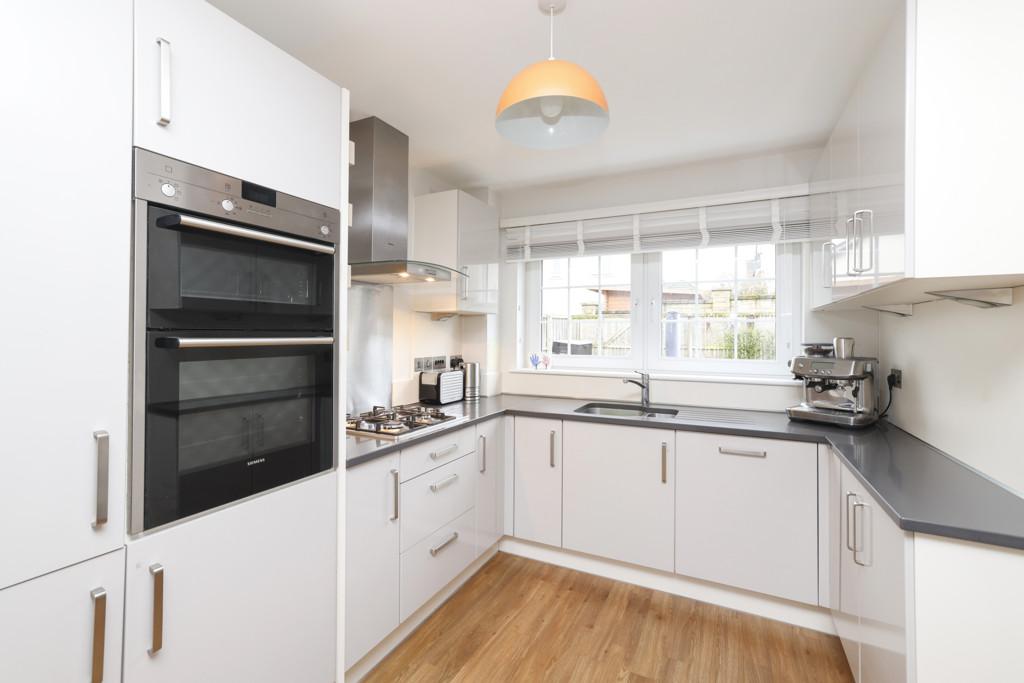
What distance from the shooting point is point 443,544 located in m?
2.27

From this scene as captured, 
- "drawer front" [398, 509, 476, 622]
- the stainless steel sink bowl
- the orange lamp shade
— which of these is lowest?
"drawer front" [398, 509, 476, 622]

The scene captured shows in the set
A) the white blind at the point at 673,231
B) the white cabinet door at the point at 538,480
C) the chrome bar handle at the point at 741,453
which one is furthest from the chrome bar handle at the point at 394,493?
the white blind at the point at 673,231

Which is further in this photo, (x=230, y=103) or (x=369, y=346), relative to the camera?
(x=369, y=346)

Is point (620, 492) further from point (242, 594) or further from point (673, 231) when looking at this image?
point (242, 594)

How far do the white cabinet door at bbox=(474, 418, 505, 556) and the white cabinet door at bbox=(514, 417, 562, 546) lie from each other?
9 cm

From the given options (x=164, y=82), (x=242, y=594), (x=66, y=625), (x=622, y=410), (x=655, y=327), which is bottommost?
(x=242, y=594)

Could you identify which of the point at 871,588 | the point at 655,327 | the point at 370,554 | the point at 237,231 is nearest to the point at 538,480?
the point at 370,554

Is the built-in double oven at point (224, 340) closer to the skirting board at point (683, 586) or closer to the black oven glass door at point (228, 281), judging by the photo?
the black oven glass door at point (228, 281)

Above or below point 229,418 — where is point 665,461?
below

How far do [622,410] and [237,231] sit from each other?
2463 millimetres

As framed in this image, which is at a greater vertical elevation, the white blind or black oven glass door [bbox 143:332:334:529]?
the white blind

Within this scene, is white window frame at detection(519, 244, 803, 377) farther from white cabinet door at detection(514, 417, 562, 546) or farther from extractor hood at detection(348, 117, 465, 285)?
extractor hood at detection(348, 117, 465, 285)

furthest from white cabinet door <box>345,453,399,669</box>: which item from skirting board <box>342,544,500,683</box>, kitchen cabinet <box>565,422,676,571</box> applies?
kitchen cabinet <box>565,422,676,571</box>

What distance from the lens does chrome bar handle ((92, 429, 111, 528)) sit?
0.99 m
